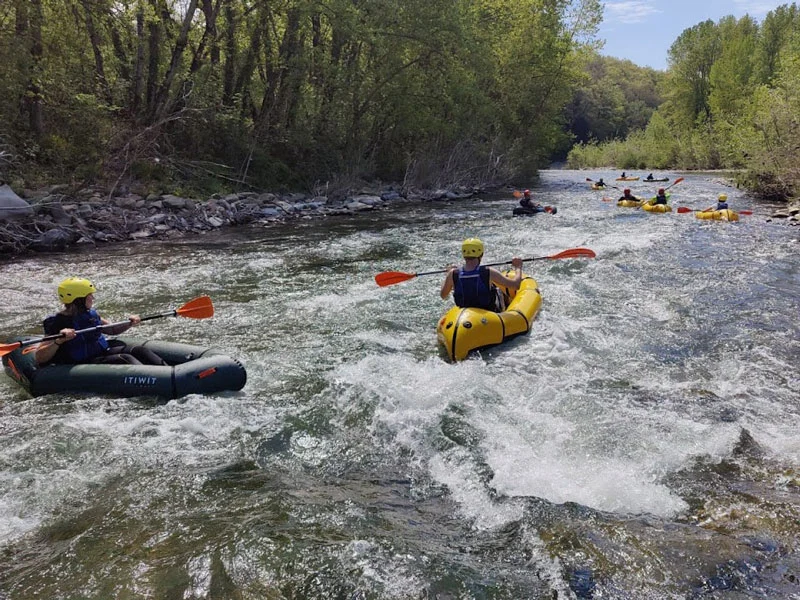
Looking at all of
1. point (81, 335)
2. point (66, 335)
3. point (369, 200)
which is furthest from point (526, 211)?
point (66, 335)

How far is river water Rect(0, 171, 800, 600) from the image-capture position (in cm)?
250

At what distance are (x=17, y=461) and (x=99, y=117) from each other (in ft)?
37.7

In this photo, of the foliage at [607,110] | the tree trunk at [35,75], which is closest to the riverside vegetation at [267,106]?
the tree trunk at [35,75]

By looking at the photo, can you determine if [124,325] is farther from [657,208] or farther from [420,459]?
[657,208]

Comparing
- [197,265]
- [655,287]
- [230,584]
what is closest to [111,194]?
[197,265]

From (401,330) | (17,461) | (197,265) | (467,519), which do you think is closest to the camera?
(467,519)

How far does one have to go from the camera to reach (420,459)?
11.7ft

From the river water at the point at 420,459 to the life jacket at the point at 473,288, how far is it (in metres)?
0.56

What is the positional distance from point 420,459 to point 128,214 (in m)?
9.83

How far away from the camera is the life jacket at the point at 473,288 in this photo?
5.76 metres

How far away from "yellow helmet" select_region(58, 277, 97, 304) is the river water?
772mm

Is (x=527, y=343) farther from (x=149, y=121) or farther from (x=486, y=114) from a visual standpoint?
(x=486, y=114)

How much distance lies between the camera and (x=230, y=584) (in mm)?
2385

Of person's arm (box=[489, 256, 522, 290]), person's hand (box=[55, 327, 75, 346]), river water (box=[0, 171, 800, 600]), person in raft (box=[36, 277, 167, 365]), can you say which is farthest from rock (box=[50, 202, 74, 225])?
person's arm (box=[489, 256, 522, 290])
